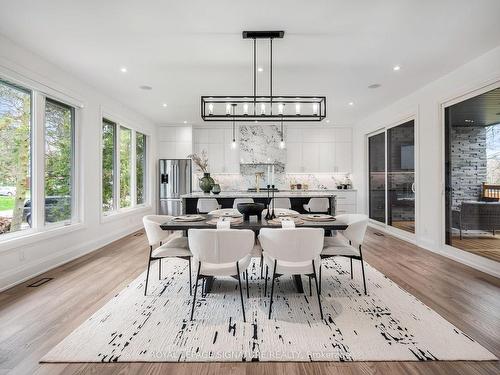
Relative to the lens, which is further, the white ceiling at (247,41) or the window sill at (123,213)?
the window sill at (123,213)

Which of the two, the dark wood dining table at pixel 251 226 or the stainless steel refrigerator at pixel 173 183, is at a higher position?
the stainless steel refrigerator at pixel 173 183

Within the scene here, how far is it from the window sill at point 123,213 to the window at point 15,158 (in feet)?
5.27

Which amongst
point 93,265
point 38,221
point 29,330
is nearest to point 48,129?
point 38,221

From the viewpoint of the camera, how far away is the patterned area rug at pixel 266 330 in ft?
6.25

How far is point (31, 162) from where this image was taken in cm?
353

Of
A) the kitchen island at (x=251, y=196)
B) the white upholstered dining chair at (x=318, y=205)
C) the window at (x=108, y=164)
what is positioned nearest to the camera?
the white upholstered dining chair at (x=318, y=205)

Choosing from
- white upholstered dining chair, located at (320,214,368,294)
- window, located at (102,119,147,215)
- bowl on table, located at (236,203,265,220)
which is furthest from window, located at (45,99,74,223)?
white upholstered dining chair, located at (320,214,368,294)

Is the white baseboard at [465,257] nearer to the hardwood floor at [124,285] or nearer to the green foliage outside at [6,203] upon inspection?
the hardwood floor at [124,285]

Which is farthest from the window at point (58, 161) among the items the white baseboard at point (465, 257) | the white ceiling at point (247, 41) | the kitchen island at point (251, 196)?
the white baseboard at point (465, 257)

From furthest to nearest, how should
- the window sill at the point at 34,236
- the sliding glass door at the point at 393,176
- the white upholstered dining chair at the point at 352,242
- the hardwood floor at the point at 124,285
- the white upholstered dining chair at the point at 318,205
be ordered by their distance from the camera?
the sliding glass door at the point at 393,176 < the white upholstered dining chair at the point at 318,205 < the window sill at the point at 34,236 < the white upholstered dining chair at the point at 352,242 < the hardwood floor at the point at 124,285

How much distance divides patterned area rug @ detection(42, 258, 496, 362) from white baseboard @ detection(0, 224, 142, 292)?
134 centimetres

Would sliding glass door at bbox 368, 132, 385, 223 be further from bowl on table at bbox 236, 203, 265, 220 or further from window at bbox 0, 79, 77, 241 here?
window at bbox 0, 79, 77, 241

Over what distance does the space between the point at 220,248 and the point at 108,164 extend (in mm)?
4138

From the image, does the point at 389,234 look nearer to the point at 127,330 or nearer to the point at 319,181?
the point at 319,181
